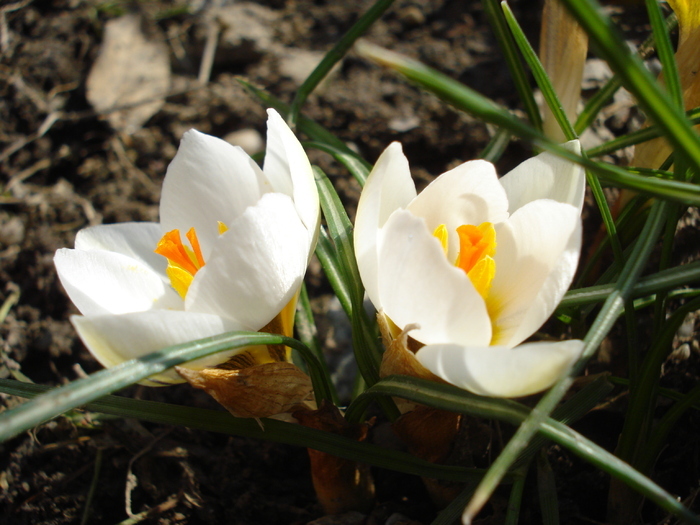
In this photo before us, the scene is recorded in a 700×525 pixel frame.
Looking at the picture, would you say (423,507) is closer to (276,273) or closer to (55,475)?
(276,273)

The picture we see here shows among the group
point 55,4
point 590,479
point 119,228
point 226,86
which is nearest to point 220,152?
point 119,228

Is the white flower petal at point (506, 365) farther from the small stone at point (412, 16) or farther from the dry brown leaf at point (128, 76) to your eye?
the small stone at point (412, 16)

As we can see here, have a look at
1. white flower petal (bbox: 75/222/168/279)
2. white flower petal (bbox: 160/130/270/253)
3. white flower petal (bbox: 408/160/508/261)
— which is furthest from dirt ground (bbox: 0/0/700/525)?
white flower petal (bbox: 408/160/508/261)

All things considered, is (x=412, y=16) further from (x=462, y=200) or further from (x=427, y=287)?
(x=427, y=287)

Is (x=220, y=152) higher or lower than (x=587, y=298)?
higher

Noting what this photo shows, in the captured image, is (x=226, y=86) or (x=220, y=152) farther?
(x=226, y=86)

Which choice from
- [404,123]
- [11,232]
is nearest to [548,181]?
[404,123]

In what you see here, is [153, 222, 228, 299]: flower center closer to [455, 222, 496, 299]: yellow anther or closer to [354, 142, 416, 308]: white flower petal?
[354, 142, 416, 308]: white flower petal
